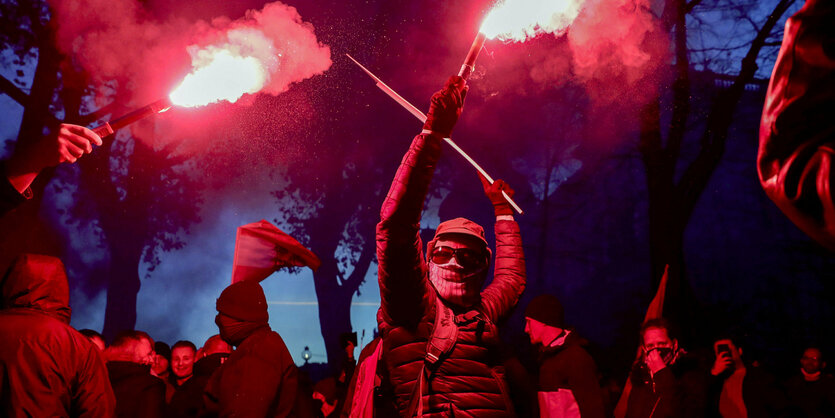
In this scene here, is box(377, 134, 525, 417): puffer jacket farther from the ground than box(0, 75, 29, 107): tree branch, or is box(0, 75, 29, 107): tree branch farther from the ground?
box(0, 75, 29, 107): tree branch

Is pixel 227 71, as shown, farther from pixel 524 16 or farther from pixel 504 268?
pixel 504 268

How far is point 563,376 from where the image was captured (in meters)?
4.42

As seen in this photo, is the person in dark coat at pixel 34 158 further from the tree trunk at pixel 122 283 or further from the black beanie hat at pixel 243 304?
the tree trunk at pixel 122 283

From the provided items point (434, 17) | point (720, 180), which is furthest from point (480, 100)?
point (720, 180)

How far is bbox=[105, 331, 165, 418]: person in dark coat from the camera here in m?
4.36

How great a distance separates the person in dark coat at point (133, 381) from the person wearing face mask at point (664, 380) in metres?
4.30

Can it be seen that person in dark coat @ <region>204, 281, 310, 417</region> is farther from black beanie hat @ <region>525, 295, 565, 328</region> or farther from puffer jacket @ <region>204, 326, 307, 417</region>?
black beanie hat @ <region>525, 295, 565, 328</region>

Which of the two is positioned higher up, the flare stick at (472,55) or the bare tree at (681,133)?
the bare tree at (681,133)

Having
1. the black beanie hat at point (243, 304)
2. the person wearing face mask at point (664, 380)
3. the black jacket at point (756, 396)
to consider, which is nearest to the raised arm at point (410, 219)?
the black beanie hat at point (243, 304)

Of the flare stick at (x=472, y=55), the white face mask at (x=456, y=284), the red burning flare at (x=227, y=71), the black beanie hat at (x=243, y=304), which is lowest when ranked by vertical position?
the black beanie hat at (x=243, y=304)

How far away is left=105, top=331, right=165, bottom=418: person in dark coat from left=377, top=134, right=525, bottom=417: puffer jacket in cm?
256

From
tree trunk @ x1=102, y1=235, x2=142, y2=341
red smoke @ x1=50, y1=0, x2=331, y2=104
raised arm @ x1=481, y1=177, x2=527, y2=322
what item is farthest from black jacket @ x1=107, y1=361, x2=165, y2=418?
tree trunk @ x1=102, y1=235, x2=142, y2=341

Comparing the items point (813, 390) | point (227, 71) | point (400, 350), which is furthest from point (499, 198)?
point (813, 390)

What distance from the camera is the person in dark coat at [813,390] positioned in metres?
7.59
